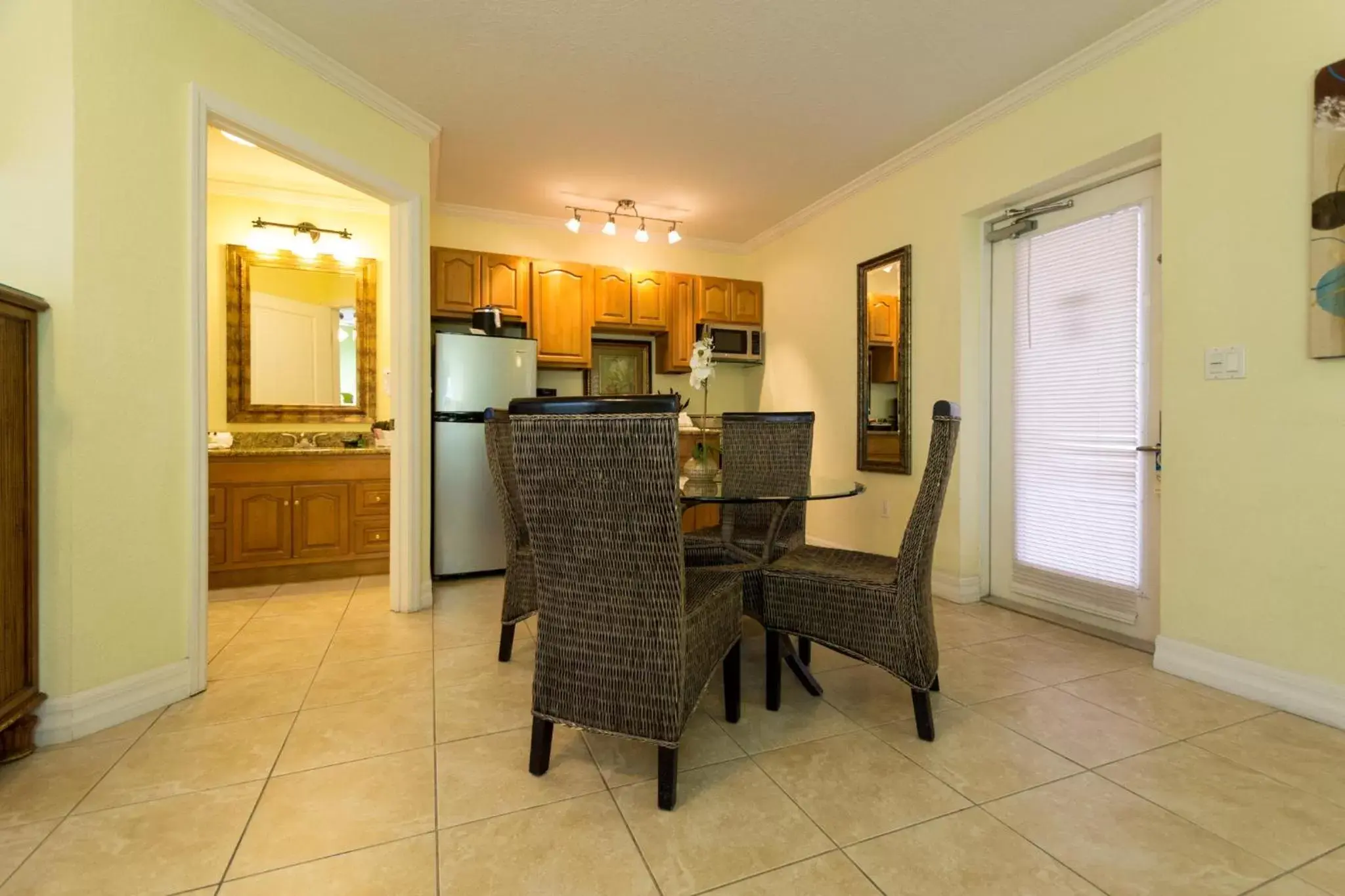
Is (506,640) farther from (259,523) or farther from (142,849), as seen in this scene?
(259,523)

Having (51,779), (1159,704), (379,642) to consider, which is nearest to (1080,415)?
(1159,704)

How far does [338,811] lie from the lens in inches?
55.2

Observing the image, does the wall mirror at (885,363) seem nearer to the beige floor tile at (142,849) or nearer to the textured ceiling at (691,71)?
the textured ceiling at (691,71)

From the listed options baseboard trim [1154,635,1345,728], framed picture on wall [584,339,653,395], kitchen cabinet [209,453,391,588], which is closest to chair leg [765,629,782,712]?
baseboard trim [1154,635,1345,728]

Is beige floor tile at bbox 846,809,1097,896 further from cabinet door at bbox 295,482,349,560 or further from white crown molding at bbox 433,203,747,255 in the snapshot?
white crown molding at bbox 433,203,747,255

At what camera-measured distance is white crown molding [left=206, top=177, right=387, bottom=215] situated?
12.1 ft

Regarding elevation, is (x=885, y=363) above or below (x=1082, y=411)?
above

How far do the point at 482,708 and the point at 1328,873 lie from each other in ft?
6.99

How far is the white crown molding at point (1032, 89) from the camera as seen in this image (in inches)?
85.7

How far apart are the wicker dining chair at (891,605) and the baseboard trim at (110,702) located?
79.6 inches

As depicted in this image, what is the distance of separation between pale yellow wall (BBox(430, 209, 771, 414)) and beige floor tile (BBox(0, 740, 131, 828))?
11.0 ft

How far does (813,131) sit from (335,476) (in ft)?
11.3

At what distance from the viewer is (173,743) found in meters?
1.72

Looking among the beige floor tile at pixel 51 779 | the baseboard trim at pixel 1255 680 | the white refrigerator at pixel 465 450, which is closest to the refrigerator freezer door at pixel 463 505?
the white refrigerator at pixel 465 450
